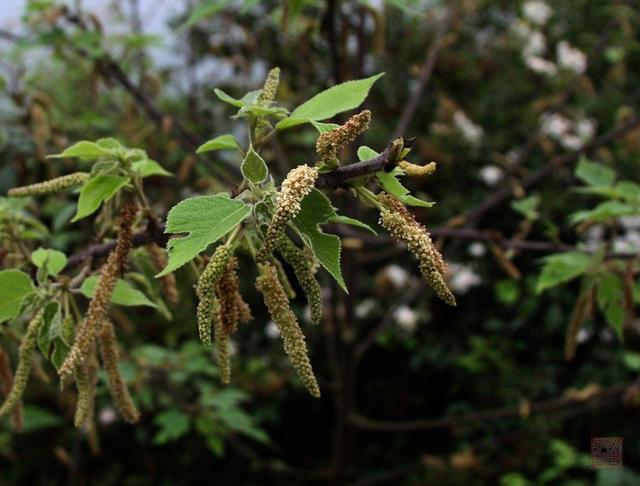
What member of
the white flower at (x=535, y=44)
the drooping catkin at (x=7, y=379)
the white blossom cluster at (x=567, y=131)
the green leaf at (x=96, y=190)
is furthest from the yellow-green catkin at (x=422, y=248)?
the white flower at (x=535, y=44)

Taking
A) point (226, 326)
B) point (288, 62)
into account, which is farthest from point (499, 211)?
point (226, 326)

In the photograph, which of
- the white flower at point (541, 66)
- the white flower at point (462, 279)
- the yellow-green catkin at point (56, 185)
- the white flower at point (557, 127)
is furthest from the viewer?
the white flower at point (541, 66)

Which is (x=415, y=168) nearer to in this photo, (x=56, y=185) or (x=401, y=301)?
(x=56, y=185)

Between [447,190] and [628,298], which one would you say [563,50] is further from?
[628,298]

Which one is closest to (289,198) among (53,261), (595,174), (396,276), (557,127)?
(53,261)

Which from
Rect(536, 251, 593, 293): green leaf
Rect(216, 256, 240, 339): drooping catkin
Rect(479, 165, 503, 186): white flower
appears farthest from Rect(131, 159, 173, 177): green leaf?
Rect(479, 165, 503, 186): white flower

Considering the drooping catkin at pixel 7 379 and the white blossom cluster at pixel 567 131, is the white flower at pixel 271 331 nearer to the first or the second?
the white blossom cluster at pixel 567 131
